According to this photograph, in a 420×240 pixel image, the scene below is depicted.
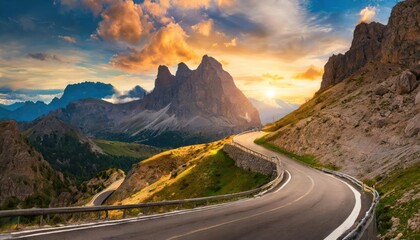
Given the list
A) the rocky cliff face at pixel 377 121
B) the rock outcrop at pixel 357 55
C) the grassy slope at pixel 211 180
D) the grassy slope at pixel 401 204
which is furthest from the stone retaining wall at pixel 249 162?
the rock outcrop at pixel 357 55

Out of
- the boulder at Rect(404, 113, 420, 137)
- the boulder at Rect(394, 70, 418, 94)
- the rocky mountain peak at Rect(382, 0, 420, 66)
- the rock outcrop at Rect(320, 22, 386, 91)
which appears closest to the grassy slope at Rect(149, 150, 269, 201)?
the boulder at Rect(404, 113, 420, 137)

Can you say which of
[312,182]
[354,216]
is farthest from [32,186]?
[354,216]

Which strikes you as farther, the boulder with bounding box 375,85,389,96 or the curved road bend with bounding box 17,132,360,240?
the boulder with bounding box 375,85,389,96

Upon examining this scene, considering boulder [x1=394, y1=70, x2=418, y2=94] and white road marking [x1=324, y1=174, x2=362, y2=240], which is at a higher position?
boulder [x1=394, y1=70, x2=418, y2=94]

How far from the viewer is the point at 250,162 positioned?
6619 cm

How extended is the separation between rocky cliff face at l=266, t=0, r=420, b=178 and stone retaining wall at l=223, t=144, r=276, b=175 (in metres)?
10.8

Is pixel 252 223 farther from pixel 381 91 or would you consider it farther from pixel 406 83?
pixel 381 91

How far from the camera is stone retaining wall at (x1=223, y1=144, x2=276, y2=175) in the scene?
5869cm

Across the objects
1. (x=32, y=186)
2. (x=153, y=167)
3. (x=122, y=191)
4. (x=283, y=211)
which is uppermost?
(x=283, y=211)

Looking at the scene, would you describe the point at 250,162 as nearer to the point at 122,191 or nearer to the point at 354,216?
the point at 354,216

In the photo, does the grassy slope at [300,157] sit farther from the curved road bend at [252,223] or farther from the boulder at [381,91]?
the curved road bend at [252,223]

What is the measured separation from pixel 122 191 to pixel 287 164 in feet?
188

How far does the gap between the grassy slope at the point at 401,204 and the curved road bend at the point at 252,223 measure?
2.06 meters

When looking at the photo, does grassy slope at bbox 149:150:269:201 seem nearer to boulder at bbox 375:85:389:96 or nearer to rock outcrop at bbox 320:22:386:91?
boulder at bbox 375:85:389:96
